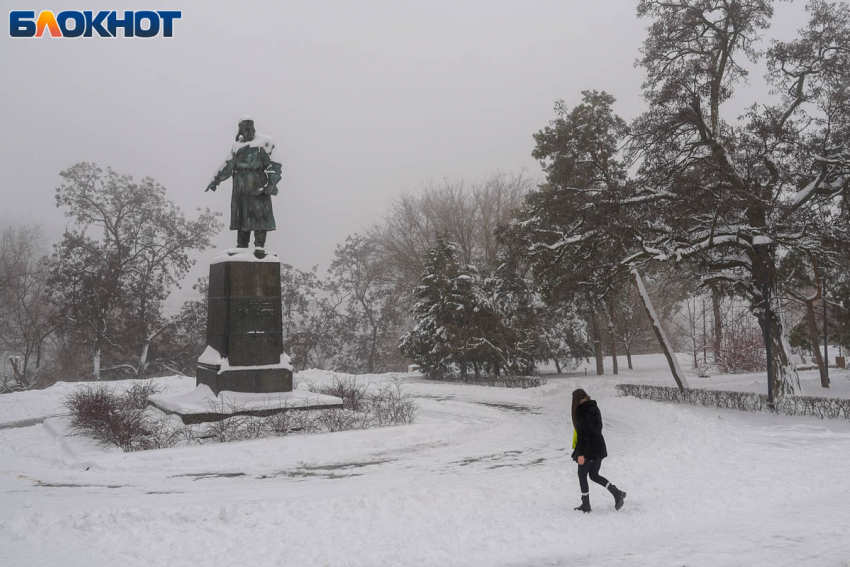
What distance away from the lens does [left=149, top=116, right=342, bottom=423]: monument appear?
13.2m

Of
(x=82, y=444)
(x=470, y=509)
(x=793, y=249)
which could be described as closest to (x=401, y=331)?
(x=793, y=249)

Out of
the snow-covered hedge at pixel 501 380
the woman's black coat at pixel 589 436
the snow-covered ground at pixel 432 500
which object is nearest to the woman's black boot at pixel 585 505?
the snow-covered ground at pixel 432 500

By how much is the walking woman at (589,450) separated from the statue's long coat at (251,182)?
993 centimetres

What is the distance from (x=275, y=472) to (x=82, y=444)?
417cm

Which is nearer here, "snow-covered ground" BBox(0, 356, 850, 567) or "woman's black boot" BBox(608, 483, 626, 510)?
"snow-covered ground" BBox(0, 356, 850, 567)

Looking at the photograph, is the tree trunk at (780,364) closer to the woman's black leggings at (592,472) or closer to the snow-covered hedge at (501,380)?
the snow-covered hedge at (501,380)

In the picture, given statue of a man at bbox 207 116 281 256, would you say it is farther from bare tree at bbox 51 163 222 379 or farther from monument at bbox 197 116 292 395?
bare tree at bbox 51 163 222 379

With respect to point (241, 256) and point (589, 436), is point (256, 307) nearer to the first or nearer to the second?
point (241, 256)

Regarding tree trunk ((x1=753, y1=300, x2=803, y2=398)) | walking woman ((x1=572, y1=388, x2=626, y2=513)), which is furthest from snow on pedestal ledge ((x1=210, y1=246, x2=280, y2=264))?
tree trunk ((x1=753, y1=300, x2=803, y2=398))

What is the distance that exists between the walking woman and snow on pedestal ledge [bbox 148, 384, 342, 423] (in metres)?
7.10

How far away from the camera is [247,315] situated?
1367 cm

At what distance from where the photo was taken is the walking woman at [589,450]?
23.3ft

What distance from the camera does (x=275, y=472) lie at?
368 inches

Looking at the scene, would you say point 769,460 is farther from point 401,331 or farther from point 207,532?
point 401,331
